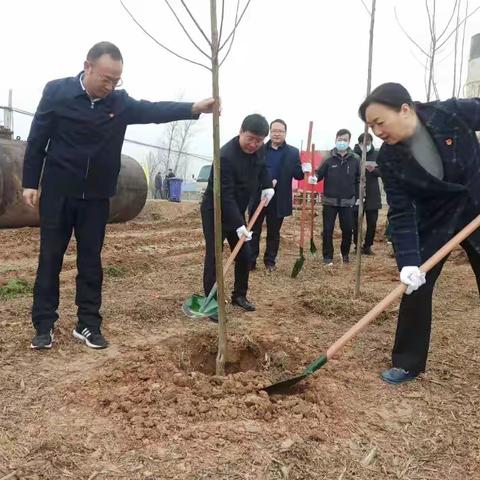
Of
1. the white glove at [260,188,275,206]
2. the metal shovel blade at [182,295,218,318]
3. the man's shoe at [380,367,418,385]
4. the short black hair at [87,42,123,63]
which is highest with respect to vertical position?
the short black hair at [87,42,123,63]

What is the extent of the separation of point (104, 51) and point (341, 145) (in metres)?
4.46

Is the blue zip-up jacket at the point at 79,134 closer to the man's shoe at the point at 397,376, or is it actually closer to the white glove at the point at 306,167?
the man's shoe at the point at 397,376

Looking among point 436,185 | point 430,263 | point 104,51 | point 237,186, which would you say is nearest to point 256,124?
point 237,186

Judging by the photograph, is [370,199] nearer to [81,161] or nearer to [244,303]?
[244,303]

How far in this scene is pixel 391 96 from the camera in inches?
106

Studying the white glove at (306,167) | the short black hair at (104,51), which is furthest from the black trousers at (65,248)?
the white glove at (306,167)

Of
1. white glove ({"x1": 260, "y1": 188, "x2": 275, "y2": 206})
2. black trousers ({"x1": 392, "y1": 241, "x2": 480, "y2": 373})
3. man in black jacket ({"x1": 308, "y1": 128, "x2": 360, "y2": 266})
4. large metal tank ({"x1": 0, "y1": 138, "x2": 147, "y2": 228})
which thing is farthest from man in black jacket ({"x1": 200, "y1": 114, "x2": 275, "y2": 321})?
large metal tank ({"x1": 0, "y1": 138, "x2": 147, "y2": 228})

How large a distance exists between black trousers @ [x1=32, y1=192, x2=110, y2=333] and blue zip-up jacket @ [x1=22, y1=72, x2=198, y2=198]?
10 cm

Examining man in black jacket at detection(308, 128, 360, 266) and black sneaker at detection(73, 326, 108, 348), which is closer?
black sneaker at detection(73, 326, 108, 348)

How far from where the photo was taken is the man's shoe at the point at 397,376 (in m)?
3.16

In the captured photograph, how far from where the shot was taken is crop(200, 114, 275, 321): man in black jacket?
416cm

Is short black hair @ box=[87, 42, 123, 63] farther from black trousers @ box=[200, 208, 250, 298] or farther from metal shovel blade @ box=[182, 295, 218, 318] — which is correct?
metal shovel blade @ box=[182, 295, 218, 318]

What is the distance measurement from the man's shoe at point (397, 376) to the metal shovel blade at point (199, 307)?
158 centimetres

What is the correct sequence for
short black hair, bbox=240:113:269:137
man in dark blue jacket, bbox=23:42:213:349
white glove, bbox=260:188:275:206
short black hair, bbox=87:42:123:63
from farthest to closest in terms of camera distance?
white glove, bbox=260:188:275:206 → short black hair, bbox=240:113:269:137 → man in dark blue jacket, bbox=23:42:213:349 → short black hair, bbox=87:42:123:63
